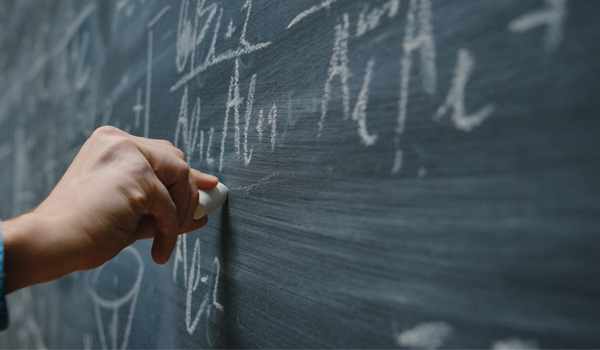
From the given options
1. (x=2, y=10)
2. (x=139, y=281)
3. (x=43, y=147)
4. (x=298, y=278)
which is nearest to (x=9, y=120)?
(x=43, y=147)

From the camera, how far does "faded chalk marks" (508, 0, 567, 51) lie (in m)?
0.20

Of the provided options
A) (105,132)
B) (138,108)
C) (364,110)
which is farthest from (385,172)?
(138,108)

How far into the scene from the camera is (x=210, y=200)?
1.42 ft

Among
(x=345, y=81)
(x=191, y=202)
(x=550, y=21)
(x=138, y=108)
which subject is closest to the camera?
(x=550, y=21)

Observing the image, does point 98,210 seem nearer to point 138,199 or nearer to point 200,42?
point 138,199

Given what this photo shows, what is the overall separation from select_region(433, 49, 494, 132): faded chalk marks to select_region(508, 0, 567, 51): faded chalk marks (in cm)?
3

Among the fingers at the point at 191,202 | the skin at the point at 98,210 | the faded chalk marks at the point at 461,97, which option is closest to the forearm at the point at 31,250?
the skin at the point at 98,210

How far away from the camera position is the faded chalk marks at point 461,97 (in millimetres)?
233

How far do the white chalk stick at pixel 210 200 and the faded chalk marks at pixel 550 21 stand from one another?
34cm

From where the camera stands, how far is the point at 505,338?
215mm

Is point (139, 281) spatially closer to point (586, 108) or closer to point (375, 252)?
point (375, 252)

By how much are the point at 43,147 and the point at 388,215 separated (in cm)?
109

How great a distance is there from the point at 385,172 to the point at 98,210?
26 cm

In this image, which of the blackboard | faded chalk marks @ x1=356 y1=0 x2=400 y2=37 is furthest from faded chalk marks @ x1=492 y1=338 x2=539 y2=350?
faded chalk marks @ x1=356 y1=0 x2=400 y2=37
